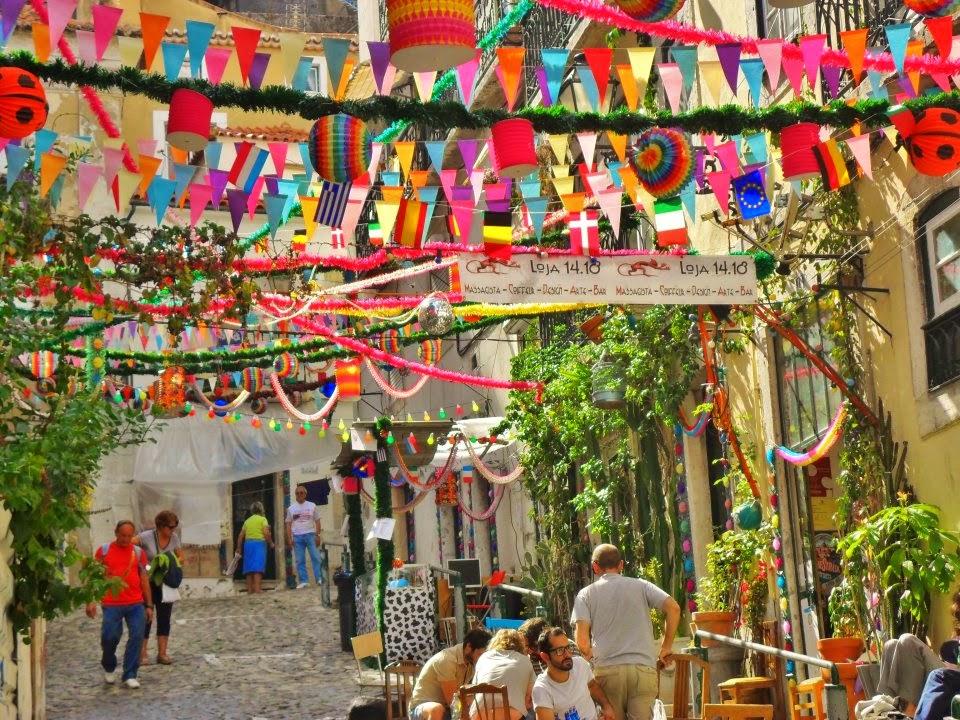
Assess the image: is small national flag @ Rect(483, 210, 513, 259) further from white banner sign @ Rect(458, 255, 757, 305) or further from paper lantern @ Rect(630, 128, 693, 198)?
paper lantern @ Rect(630, 128, 693, 198)

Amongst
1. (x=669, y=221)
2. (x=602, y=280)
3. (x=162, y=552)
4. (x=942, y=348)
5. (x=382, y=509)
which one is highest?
(x=669, y=221)

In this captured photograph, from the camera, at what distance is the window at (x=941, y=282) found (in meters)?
10.4

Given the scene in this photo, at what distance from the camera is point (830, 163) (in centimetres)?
988

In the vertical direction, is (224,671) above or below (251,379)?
below

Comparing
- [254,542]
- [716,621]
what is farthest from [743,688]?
[254,542]

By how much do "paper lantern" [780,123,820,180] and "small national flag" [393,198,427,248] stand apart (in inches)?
103

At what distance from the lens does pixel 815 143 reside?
932cm

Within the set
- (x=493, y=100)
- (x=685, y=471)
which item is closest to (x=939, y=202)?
(x=685, y=471)

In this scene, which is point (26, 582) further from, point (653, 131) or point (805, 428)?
point (805, 428)

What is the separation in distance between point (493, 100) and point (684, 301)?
12.2m

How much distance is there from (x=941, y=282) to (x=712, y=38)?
10.1ft

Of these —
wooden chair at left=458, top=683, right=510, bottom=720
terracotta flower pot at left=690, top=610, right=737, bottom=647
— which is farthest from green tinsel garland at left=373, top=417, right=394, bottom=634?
wooden chair at left=458, top=683, right=510, bottom=720

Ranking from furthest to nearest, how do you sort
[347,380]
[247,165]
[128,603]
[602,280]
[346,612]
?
[347,380] < [346,612] < [128,603] < [602,280] < [247,165]

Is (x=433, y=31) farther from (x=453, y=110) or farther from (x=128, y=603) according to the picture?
(x=128, y=603)
